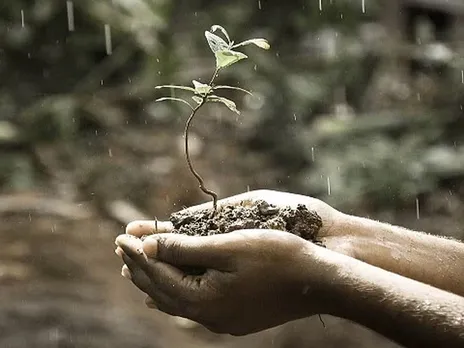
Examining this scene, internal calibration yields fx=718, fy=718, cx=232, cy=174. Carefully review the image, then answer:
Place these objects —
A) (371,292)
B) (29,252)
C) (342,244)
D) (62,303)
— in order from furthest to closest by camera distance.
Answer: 1. (29,252)
2. (62,303)
3. (342,244)
4. (371,292)

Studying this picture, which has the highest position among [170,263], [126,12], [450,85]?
[126,12]

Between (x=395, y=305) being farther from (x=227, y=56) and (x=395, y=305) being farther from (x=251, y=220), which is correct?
(x=227, y=56)

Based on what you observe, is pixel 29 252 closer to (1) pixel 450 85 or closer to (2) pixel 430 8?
(1) pixel 450 85

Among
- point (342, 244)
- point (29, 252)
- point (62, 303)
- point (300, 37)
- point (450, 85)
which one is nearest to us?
point (342, 244)

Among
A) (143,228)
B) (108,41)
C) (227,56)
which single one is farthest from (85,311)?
(108,41)

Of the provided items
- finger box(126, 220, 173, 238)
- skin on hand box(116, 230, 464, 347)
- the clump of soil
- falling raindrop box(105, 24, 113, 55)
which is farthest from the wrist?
falling raindrop box(105, 24, 113, 55)

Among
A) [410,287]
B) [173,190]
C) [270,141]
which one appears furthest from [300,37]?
[410,287]
